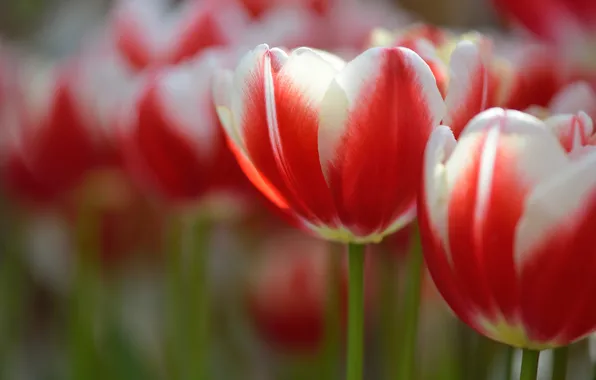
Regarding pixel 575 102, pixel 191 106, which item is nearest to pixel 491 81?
pixel 575 102

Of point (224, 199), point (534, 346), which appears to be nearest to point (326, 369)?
point (224, 199)

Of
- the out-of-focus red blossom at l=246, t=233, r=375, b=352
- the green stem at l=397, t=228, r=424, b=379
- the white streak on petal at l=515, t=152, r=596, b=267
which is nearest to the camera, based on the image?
the white streak on petal at l=515, t=152, r=596, b=267

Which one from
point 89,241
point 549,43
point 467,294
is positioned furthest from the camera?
point 89,241

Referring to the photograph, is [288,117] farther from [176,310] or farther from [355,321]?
[176,310]

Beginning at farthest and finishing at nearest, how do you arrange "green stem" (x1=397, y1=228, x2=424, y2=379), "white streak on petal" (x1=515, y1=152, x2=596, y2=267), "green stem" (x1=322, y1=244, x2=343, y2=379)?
1. "green stem" (x1=322, y1=244, x2=343, y2=379)
2. "green stem" (x1=397, y1=228, x2=424, y2=379)
3. "white streak on petal" (x1=515, y1=152, x2=596, y2=267)

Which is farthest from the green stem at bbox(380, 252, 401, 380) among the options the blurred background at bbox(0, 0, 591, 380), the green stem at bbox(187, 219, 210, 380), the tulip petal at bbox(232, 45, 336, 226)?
the tulip petal at bbox(232, 45, 336, 226)

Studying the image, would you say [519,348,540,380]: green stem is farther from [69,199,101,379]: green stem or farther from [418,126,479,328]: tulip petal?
[69,199,101,379]: green stem

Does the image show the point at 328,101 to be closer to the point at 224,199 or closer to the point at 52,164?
the point at 224,199
